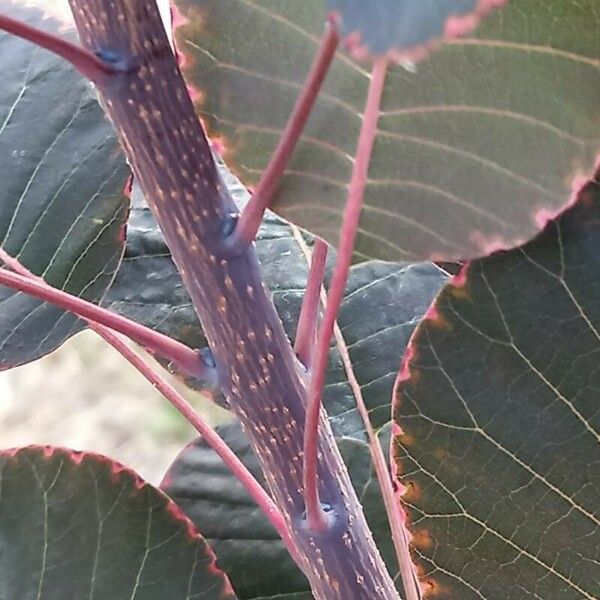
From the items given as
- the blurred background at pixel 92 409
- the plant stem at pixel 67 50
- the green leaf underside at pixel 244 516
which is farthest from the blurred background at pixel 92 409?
the plant stem at pixel 67 50

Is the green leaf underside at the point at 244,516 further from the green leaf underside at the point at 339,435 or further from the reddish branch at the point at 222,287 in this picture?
the reddish branch at the point at 222,287

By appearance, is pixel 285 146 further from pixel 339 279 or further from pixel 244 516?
pixel 244 516

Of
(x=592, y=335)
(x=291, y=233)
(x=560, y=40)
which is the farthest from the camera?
(x=291, y=233)

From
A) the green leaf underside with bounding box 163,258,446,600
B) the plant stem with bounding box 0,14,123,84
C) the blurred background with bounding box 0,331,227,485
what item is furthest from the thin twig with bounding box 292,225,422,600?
the blurred background with bounding box 0,331,227,485

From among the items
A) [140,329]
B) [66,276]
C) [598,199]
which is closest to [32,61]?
[66,276]

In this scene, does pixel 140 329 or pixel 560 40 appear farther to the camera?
pixel 140 329

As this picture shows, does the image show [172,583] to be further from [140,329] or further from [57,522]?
[140,329]

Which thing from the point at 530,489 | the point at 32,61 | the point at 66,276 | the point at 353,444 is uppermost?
the point at 32,61
